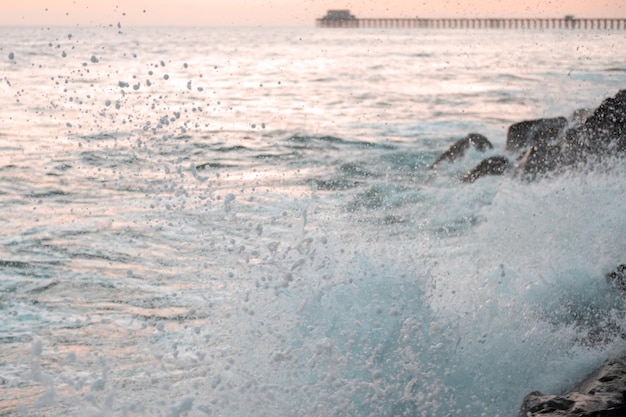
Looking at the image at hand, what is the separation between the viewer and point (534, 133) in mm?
12953

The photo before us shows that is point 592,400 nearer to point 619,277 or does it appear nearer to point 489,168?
point 619,277

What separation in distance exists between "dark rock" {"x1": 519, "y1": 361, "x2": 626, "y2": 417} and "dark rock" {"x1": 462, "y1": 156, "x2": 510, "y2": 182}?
7.25 metres

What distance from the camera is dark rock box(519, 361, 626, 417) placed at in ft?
13.1

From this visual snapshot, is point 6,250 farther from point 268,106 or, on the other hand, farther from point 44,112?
point 268,106

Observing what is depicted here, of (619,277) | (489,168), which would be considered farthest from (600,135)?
(619,277)

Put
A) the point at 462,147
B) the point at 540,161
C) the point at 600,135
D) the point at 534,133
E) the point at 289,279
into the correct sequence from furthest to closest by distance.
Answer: the point at 462,147
the point at 534,133
the point at 540,161
the point at 600,135
the point at 289,279

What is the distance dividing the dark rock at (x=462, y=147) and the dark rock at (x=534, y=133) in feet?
1.50

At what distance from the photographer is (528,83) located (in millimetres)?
30312

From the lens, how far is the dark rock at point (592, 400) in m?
4.00

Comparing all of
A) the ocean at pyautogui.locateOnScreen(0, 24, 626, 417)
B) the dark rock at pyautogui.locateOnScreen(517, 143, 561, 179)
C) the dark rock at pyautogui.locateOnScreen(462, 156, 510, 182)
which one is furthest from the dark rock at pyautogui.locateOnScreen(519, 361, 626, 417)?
the dark rock at pyautogui.locateOnScreen(462, 156, 510, 182)

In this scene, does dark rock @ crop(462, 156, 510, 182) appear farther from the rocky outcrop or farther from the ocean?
the ocean

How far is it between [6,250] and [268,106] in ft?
50.4

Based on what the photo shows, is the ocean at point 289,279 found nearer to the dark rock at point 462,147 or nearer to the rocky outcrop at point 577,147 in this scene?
the dark rock at point 462,147

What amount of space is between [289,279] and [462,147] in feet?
28.8
